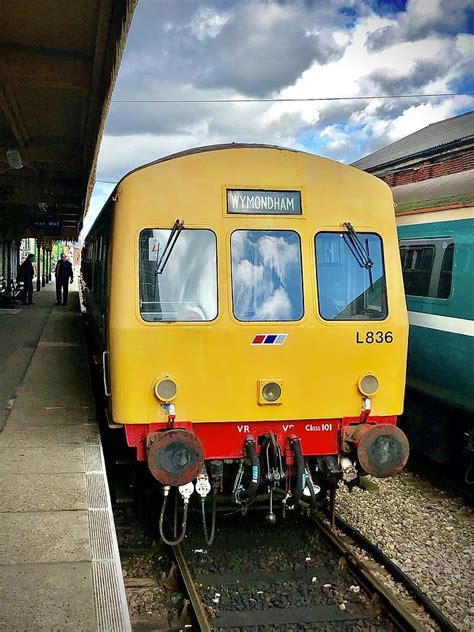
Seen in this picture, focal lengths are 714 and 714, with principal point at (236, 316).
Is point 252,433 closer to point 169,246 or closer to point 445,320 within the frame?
point 169,246

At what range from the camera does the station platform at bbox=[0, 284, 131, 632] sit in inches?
146

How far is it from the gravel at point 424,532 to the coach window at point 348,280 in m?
1.83

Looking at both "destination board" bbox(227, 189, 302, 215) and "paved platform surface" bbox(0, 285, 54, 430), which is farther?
"paved platform surface" bbox(0, 285, 54, 430)

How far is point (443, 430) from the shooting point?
27.7 ft

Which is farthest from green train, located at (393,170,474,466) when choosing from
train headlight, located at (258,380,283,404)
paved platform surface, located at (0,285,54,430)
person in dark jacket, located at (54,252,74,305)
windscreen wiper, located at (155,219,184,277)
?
person in dark jacket, located at (54,252,74,305)

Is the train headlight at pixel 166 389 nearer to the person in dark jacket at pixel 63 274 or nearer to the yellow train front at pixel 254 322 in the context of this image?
the yellow train front at pixel 254 322

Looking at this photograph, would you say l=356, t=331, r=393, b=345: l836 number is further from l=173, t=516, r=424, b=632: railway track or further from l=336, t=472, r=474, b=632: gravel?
l=173, t=516, r=424, b=632: railway track

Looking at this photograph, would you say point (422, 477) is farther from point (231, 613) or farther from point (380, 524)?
point (231, 613)

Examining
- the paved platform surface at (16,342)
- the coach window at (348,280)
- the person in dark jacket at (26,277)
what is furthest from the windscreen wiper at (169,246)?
the person in dark jacket at (26,277)

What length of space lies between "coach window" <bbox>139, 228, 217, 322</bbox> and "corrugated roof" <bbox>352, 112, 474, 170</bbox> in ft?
43.6

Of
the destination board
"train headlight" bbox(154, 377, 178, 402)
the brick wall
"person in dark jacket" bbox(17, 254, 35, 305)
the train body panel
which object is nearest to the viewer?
"train headlight" bbox(154, 377, 178, 402)

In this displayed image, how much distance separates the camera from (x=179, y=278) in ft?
18.6

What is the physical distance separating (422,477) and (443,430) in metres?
0.70

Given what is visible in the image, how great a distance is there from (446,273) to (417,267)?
69 centimetres
